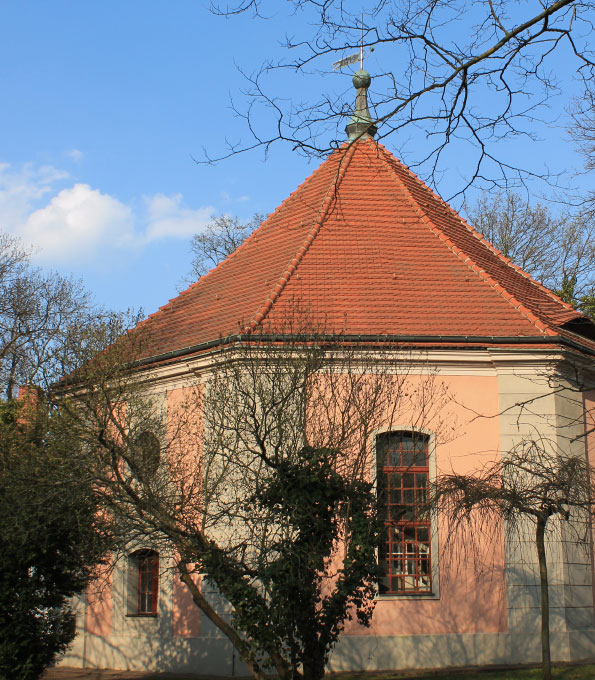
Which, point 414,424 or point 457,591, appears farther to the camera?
point 457,591

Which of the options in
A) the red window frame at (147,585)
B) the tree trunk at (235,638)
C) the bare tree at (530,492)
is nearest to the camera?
the tree trunk at (235,638)

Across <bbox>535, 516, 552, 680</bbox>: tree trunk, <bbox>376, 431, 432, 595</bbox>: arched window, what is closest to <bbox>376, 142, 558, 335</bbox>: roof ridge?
<bbox>376, 431, 432, 595</bbox>: arched window

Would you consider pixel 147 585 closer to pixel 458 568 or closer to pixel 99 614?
pixel 99 614

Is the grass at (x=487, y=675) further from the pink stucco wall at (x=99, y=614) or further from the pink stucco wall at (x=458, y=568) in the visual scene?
the pink stucco wall at (x=99, y=614)

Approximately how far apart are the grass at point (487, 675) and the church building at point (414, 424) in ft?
0.87

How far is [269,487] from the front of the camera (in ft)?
28.7

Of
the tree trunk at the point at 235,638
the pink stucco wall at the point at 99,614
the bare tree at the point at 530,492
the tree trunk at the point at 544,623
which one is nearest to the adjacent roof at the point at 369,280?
the bare tree at the point at 530,492

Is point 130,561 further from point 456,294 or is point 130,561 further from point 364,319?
point 456,294

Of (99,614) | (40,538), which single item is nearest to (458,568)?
(40,538)

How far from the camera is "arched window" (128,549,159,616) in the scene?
45.8ft

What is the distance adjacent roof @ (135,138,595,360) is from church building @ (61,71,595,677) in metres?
0.04

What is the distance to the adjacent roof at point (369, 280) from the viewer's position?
42.5ft

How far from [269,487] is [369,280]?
5.74 metres

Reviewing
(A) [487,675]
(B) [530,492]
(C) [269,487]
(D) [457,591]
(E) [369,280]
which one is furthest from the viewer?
(E) [369,280]
